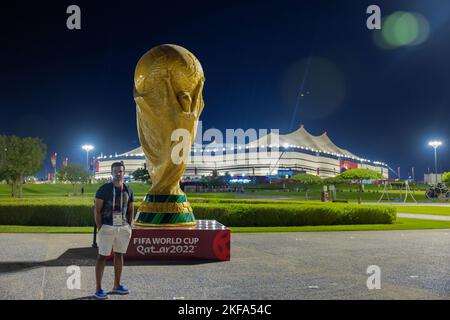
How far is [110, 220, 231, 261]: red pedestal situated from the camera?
8875mm

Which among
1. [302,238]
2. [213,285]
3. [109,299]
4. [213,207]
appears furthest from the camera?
[213,207]

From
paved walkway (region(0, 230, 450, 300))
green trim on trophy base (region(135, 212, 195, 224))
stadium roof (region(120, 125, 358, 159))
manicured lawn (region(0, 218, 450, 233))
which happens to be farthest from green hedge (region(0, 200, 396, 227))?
stadium roof (region(120, 125, 358, 159))

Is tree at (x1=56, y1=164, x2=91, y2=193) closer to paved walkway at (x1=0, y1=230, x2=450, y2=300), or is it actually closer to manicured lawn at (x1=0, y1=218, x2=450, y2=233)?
manicured lawn at (x1=0, y1=218, x2=450, y2=233)

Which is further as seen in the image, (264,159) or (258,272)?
(264,159)

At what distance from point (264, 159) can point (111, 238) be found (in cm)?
12877

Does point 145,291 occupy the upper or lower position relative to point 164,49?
lower

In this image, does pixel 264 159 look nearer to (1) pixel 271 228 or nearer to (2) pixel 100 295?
(1) pixel 271 228

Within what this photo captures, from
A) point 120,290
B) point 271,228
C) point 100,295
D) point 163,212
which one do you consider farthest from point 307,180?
point 100,295

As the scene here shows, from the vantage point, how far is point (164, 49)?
9.78 m

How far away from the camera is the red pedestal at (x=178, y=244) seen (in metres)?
8.88

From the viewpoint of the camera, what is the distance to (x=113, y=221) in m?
5.82

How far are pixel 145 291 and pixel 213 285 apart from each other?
3.46 feet
